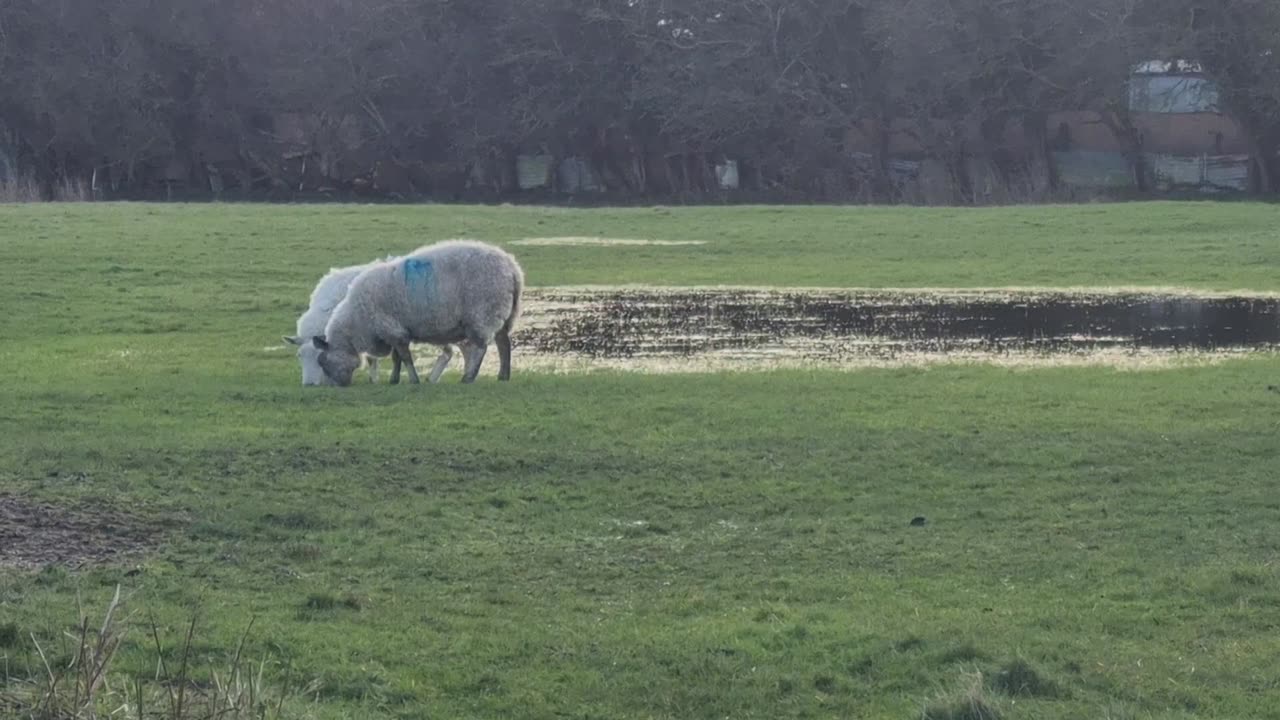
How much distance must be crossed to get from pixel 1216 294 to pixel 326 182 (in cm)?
4176

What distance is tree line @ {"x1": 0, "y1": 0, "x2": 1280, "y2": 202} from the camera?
56188 millimetres

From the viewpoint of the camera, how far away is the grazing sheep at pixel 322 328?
18.6 m

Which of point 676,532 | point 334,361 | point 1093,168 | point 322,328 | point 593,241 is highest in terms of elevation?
point 1093,168

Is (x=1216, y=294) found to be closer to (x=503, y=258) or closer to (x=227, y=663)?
(x=503, y=258)

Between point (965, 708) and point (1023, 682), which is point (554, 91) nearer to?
point (1023, 682)

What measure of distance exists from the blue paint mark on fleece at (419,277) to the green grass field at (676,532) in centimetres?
146

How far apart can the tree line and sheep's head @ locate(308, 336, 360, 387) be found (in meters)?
38.6

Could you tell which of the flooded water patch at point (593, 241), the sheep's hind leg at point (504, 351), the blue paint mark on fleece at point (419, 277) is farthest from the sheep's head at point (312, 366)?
the flooded water patch at point (593, 241)

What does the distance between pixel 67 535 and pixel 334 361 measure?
8042mm

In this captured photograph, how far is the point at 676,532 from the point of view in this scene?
1123 cm

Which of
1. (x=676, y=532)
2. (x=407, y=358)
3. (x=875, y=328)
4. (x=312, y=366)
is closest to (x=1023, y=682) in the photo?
(x=676, y=532)

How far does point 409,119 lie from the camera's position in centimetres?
6222

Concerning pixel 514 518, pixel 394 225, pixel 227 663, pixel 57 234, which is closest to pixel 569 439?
pixel 514 518

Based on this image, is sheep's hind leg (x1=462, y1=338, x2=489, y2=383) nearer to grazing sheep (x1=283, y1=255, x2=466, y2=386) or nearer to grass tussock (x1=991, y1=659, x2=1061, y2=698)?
grazing sheep (x1=283, y1=255, x2=466, y2=386)
